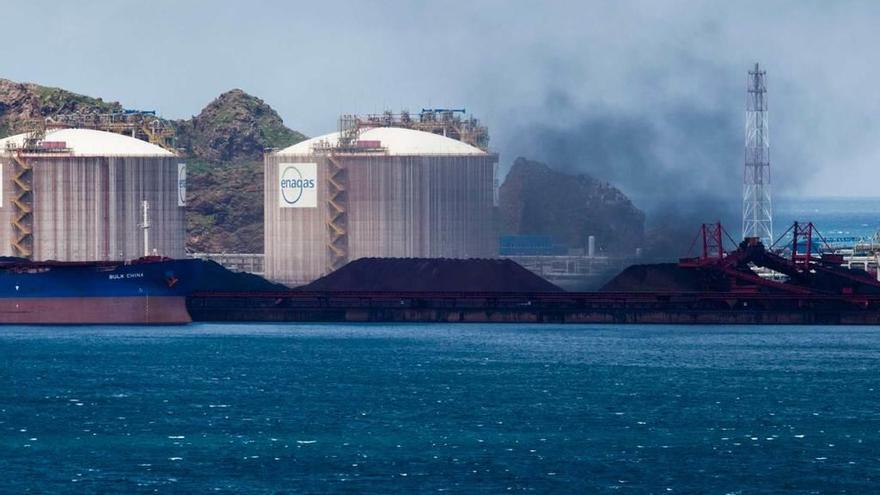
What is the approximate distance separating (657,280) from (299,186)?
3615cm

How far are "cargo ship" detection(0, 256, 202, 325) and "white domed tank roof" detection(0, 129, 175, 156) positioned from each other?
95.3 ft

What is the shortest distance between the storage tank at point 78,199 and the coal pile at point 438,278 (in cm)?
1751

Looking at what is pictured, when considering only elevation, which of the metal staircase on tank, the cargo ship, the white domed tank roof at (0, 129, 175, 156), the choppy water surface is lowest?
the choppy water surface

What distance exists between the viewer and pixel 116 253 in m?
150

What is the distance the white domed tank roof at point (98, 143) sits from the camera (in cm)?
15188

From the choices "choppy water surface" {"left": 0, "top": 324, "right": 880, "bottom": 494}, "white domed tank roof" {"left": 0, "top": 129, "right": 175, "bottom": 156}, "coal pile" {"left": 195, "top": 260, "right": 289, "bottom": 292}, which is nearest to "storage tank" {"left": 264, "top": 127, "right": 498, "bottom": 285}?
"coal pile" {"left": 195, "top": 260, "right": 289, "bottom": 292}

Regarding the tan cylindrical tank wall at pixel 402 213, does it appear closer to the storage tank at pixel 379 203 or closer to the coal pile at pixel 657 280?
the storage tank at pixel 379 203

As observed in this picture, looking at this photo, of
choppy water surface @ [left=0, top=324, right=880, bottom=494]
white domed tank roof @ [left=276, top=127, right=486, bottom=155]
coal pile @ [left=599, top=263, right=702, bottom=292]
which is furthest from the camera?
white domed tank roof @ [left=276, top=127, right=486, bottom=155]

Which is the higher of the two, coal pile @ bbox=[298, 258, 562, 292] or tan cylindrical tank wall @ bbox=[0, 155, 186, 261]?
tan cylindrical tank wall @ bbox=[0, 155, 186, 261]

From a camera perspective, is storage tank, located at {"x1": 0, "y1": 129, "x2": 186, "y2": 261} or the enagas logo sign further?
the enagas logo sign

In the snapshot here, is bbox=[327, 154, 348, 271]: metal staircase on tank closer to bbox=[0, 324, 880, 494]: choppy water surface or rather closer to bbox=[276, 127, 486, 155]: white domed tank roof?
bbox=[276, 127, 486, 155]: white domed tank roof

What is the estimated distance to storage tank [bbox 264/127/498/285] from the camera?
155125mm

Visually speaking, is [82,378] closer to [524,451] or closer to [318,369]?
[318,369]

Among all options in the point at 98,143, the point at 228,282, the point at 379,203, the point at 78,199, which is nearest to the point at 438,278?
the point at 228,282
